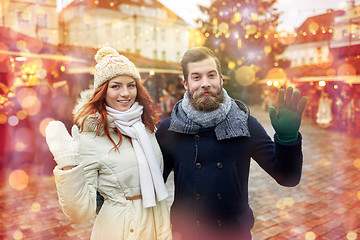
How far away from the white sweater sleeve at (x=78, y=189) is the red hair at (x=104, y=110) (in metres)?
0.23

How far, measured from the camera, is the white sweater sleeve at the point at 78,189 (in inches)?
77.5

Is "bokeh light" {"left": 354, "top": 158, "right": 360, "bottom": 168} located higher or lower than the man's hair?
lower

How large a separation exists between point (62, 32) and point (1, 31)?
83.5ft

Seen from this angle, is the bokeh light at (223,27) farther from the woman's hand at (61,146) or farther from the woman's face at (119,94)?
the woman's hand at (61,146)

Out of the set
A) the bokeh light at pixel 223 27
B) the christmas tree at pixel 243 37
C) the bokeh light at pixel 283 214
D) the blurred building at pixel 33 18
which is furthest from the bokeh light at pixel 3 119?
the blurred building at pixel 33 18

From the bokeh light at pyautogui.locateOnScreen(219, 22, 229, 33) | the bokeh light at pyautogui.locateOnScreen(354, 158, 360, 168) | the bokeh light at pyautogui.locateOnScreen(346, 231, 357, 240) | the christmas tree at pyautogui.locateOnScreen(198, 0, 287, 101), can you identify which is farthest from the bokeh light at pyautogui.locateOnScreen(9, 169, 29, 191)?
the bokeh light at pyautogui.locateOnScreen(219, 22, 229, 33)

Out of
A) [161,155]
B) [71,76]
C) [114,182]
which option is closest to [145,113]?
[161,155]

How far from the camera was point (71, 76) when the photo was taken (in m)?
13.4

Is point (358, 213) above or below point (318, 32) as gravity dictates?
below

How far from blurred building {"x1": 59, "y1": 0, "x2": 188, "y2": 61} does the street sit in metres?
28.3

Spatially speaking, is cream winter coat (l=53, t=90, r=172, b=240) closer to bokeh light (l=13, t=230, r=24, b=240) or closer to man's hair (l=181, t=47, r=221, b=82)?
man's hair (l=181, t=47, r=221, b=82)

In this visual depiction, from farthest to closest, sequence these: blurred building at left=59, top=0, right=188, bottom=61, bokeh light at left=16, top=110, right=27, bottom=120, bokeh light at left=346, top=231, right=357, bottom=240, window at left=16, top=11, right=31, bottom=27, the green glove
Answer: blurred building at left=59, top=0, right=188, bottom=61
window at left=16, top=11, right=31, bottom=27
bokeh light at left=16, top=110, right=27, bottom=120
bokeh light at left=346, top=231, right=357, bottom=240
the green glove

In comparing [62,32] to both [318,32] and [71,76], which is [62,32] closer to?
[71,76]

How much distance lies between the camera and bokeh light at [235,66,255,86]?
72.7ft
